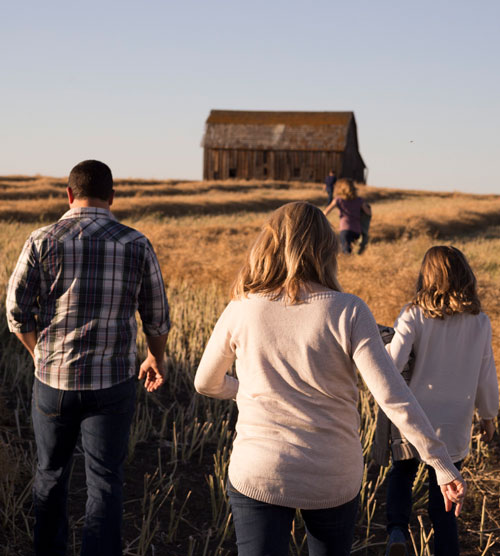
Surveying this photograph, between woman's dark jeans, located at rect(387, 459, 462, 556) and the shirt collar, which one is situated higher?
the shirt collar

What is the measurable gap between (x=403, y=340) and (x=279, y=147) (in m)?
47.3

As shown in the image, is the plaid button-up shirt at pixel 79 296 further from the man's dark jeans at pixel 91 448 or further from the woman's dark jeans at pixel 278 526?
the woman's dark jeans at pixel 278 526

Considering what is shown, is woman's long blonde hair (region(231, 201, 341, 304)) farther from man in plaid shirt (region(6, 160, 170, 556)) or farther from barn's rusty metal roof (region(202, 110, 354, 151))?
barn's rusty metal roof (region(202, 110, 354, 151))

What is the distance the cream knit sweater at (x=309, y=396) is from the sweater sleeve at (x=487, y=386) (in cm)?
123

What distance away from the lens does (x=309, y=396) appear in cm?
188

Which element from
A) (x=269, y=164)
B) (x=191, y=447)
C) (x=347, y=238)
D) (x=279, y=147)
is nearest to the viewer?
(x=191, y=447)

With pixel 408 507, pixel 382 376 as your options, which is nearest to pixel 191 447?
pixel 408 507

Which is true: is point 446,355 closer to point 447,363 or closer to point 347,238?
point 447,363

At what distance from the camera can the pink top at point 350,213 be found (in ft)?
35.0

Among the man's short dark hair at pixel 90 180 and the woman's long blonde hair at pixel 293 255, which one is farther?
the man's short dark hair at pixel 90 180

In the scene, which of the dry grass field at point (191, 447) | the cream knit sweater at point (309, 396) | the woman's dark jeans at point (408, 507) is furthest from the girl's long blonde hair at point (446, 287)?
the cream knit sweater at point (309, 396)

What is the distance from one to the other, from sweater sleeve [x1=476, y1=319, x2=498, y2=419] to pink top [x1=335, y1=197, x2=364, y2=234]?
7.72 meters

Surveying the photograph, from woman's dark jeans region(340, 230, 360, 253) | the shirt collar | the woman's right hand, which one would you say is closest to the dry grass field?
woman's dark jeans region(340, 230, 360, 253)

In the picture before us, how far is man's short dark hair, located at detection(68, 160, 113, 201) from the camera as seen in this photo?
2803 millimetres
